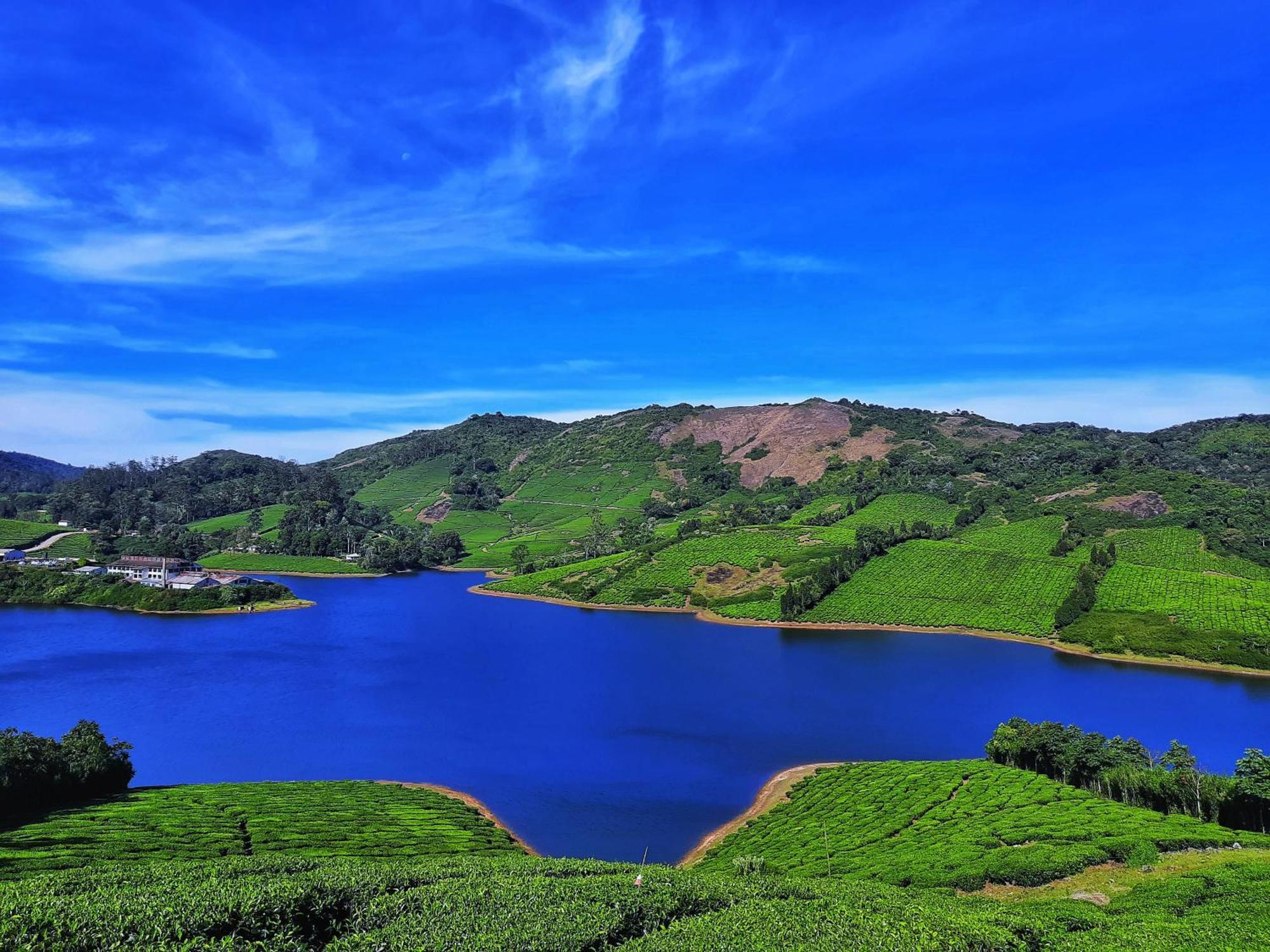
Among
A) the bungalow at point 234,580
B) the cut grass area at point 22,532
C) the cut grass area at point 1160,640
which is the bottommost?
the cut grass area at point 1160,640

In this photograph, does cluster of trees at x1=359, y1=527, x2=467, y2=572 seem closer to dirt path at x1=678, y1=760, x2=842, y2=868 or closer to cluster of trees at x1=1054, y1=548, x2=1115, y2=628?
cluster of trees at x1=1054, y1=548, x2=1115, y2=628

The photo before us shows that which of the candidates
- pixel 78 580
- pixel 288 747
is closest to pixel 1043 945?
pixel 288 747

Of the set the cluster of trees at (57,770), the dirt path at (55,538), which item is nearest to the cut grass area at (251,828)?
the cluster of trees at (57,770)

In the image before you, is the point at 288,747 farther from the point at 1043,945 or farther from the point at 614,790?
the point at 1043,945

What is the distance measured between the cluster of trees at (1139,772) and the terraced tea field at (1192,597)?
47.7 meters

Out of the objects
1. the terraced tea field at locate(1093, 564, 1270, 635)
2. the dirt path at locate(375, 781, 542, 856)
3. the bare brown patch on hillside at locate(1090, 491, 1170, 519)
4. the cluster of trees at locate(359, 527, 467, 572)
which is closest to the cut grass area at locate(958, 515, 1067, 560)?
Result: the bare brown patch on hillside at locate(1090, 491, 1170, 519)

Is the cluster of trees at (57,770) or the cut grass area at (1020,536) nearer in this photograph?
the cluster of trees at (57,770)

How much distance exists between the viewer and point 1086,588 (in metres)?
108

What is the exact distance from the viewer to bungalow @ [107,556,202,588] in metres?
143

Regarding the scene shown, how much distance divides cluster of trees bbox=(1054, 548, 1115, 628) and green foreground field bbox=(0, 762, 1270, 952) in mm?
62980

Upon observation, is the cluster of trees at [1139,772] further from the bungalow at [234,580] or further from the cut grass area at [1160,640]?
the bungalow at [234,580]

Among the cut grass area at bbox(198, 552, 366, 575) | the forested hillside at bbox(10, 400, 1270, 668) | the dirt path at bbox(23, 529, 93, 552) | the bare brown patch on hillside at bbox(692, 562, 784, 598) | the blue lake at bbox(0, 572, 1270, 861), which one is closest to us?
the blue lake at bbox(0, 572, 1270, 861)

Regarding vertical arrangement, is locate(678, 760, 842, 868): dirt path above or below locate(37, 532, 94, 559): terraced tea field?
below

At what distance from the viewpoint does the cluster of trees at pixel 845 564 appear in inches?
4594
